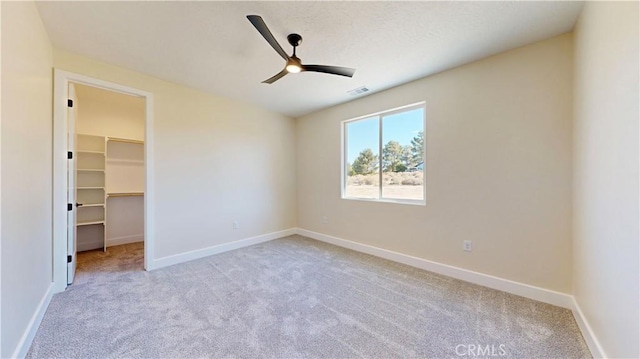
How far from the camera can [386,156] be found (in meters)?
3.70

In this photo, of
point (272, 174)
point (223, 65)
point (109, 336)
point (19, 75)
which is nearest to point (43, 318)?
point (109, 336)

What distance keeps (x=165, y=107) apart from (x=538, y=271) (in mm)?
4700

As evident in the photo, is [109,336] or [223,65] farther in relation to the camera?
[223,65]

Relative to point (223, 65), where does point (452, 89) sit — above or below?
below

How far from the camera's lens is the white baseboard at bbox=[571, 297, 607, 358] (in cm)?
153

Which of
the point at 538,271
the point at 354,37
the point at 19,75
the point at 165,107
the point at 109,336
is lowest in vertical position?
the point at 109,336

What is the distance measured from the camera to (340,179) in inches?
167

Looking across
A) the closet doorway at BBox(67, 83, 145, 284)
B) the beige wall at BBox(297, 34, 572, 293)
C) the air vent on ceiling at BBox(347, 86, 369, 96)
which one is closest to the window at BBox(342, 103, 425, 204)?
the beige wall at BBox(297, 34, 572, 293)

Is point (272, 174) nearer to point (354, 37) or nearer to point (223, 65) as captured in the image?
point (223, 65)

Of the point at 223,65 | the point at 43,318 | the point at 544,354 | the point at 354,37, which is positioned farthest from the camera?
the point at 223,65

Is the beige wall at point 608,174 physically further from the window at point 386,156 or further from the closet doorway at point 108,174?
the closet doorway at point 108,174

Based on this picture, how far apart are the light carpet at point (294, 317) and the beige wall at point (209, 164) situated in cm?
76

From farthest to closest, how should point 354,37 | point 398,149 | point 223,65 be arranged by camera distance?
1. point 398,149
2. point 223,65
3. point 354,37

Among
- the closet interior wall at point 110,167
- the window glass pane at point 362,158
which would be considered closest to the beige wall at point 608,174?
the window glass pane at point 362,158
